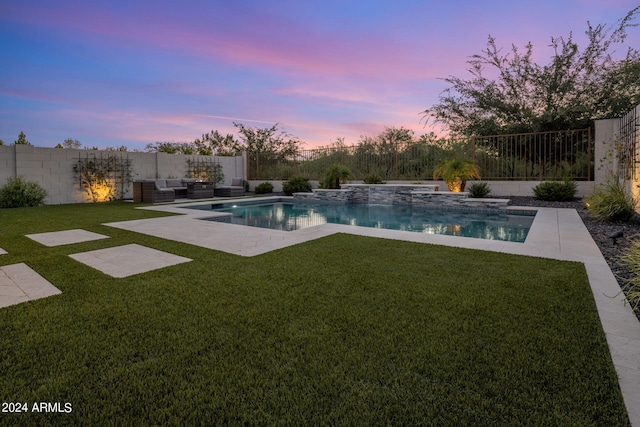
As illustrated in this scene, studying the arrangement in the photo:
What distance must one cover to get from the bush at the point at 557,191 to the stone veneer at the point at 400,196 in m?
1.64

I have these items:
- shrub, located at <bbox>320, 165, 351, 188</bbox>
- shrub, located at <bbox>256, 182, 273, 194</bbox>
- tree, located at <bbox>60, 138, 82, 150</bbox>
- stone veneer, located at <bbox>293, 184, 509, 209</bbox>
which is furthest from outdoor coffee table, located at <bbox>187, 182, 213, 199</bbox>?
tree, located at <bbox>60, 138, 82, 150</bbox>

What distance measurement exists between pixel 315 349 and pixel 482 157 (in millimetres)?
12371

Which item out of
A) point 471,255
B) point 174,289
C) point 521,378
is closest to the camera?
point 521,378

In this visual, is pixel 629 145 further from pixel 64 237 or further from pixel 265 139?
pixel 265 139

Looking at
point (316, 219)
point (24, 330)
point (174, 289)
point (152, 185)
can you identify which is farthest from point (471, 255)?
point (152, 185)

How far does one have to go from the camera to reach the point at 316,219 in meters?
8.41

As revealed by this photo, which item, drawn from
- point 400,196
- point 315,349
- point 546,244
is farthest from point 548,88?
point 315,349

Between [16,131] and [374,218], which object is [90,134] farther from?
[374,218]

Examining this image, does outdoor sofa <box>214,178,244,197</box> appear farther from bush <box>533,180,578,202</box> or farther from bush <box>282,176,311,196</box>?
bush <box>533,180,578,202</box>

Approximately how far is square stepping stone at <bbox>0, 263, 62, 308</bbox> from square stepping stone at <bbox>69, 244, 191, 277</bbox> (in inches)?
19.5

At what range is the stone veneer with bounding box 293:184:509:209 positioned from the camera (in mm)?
10086

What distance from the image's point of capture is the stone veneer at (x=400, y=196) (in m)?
10.1

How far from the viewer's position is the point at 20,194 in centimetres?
1021

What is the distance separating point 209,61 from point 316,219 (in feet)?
26.3
